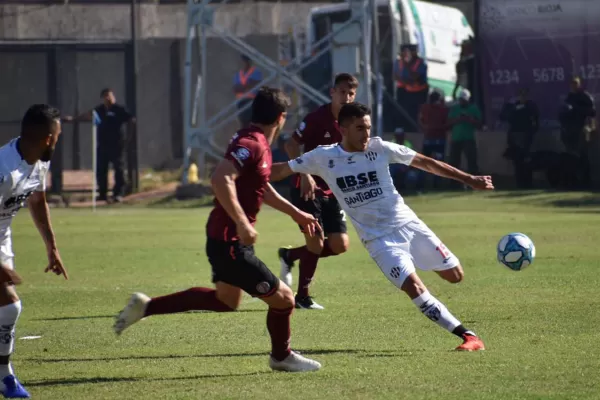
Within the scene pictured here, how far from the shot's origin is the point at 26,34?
108ft

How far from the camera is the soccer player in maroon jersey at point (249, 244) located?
7.93m

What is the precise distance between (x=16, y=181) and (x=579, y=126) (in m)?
19.8

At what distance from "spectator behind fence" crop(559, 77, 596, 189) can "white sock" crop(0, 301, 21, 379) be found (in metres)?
19.7

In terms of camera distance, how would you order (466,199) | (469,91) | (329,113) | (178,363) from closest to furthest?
(178,363) → (329,113) → (466,199) → (469,91)

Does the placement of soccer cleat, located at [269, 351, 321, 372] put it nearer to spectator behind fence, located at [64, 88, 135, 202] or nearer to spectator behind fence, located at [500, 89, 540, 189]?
spectator behind fence, located at [500, 89, 540, 189]

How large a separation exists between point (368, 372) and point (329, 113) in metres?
4.23

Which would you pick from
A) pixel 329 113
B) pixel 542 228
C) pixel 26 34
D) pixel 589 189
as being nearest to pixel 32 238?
pixel 542 228

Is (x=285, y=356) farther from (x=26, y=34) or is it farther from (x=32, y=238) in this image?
(x=26, y=34)

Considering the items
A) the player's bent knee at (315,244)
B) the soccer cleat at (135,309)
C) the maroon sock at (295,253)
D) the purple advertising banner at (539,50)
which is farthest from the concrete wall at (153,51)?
the soccer cleat at (135,309)

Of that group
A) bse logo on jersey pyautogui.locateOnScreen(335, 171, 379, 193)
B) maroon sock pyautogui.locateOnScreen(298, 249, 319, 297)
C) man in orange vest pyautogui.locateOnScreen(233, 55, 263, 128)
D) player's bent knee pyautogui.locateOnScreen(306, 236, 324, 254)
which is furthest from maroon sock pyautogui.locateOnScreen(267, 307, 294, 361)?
man in orange vest pyautogui.locateOnScreen(233, 55, 263, 128)

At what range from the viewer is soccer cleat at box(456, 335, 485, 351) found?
863 cm

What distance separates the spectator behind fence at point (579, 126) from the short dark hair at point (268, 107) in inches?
727

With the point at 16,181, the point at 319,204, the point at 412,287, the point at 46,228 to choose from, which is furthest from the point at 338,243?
the point at 16,181

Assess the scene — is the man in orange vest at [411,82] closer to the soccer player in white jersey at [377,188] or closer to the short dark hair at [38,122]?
the soccer player in white jersey at [377,188]
